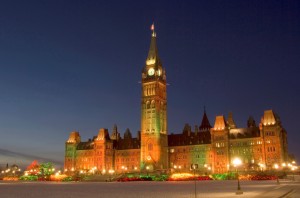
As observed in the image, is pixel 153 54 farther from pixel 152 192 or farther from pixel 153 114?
pixel 152 192

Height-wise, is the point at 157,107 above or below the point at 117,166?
above

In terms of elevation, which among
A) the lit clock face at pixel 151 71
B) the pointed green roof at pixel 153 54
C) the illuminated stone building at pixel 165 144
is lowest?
the illuminated stone building at pixel 165 144

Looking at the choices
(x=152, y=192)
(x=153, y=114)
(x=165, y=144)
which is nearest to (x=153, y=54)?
(x=153, y=114)

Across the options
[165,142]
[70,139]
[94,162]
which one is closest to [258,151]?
[165,142]

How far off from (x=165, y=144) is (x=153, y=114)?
12.9 metres

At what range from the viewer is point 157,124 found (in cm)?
13625

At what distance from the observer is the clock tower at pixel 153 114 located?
134 metres

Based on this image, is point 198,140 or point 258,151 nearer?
point 258,151

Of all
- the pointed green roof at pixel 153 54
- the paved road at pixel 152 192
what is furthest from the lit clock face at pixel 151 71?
the paved road at pixel 152 192

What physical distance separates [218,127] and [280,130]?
72.1 feet

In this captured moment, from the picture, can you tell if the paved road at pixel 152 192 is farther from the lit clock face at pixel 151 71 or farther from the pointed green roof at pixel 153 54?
the pointed green roof at pixel 153 54

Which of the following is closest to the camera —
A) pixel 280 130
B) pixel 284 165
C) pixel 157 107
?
pixel 284 165

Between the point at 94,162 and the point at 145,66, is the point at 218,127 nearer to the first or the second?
the point at 145,66

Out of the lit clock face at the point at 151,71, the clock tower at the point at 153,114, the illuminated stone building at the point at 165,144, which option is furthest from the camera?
the lit clock face at the point at 151,71
